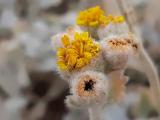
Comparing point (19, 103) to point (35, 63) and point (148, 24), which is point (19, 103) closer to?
point (35, 63)

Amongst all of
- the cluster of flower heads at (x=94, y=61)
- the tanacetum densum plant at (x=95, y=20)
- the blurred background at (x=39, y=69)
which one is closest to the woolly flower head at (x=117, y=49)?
the cluster of flower heads at (x=94, y=61)

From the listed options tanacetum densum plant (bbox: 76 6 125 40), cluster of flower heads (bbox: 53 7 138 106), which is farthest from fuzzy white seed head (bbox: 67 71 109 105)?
tanacetum densum plant (bbox: 76 6 125 40)

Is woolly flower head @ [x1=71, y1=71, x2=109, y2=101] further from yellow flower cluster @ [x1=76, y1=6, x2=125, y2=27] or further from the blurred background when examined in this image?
the blurred background

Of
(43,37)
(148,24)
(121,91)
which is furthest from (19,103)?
(121,91)

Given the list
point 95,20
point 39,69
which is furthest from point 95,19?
point 39,69

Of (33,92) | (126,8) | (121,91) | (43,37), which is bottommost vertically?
(121,91)

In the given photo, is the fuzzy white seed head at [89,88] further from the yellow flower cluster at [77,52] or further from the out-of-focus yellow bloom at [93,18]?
the out-of-focus yellow bloom at [93,18]
